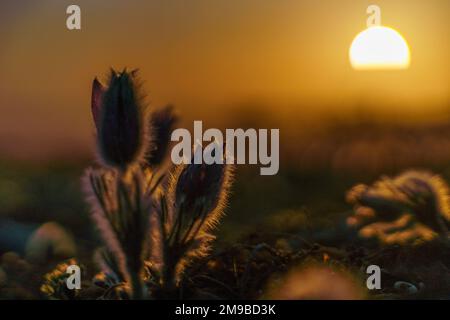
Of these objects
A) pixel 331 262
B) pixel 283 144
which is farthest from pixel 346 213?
pixel 331 262

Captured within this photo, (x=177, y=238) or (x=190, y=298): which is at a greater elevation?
(x=177, y=238)

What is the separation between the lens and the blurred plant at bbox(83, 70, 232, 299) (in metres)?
1.47

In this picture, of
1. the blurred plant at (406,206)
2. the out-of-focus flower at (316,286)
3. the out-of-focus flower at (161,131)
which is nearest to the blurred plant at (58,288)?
the out-of-focus flower at (161,131)

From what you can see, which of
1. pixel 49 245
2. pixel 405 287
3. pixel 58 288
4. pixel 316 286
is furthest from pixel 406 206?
pixel 49 245

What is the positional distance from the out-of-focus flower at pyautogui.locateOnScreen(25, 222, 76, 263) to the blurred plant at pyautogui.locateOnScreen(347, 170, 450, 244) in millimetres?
950

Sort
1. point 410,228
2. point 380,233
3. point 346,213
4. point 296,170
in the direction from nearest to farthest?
1. point 410,228
2. point 380,233
3. point 346,213
4. point 296,170

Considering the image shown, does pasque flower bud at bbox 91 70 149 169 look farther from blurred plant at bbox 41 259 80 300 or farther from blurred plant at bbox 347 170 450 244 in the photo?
blurred plant at bbox 347 170 450 244

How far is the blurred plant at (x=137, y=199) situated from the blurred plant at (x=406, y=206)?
1.38 feet

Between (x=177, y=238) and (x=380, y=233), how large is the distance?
62 cm

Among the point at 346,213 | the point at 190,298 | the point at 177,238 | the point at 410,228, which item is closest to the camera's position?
the point at 177,238

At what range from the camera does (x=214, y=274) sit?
1834mm

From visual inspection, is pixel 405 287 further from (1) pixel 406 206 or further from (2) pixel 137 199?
(2) pixel 137 199
